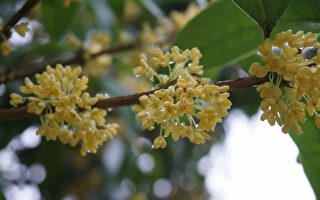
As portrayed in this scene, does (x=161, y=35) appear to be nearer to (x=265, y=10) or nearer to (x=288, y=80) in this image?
(x=265, y=10)

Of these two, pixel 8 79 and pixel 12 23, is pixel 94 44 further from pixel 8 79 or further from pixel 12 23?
pixel 12 23

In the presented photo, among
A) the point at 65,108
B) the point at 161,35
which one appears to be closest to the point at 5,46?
the point at 65,108

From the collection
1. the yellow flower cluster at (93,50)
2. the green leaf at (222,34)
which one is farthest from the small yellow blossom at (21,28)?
the yellow flower cluster at (93,50)

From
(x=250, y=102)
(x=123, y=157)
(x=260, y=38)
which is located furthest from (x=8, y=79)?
(x=250, y=102)

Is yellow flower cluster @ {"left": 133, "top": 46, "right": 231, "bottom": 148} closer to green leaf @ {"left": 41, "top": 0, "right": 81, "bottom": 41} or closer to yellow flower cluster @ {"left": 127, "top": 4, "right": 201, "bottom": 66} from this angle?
green leaf @ {"left": 41, "top": 0, "right": 81, "bottom": 41}

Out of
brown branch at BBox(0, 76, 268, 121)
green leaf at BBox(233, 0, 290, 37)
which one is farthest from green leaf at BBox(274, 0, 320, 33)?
brown branch at BBox(0, 76, 268, 121)

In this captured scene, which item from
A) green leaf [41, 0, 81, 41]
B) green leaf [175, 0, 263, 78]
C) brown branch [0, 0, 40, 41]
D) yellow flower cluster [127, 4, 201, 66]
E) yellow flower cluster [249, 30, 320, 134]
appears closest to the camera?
yellow flower cluster [249, 30, 320, 134]
